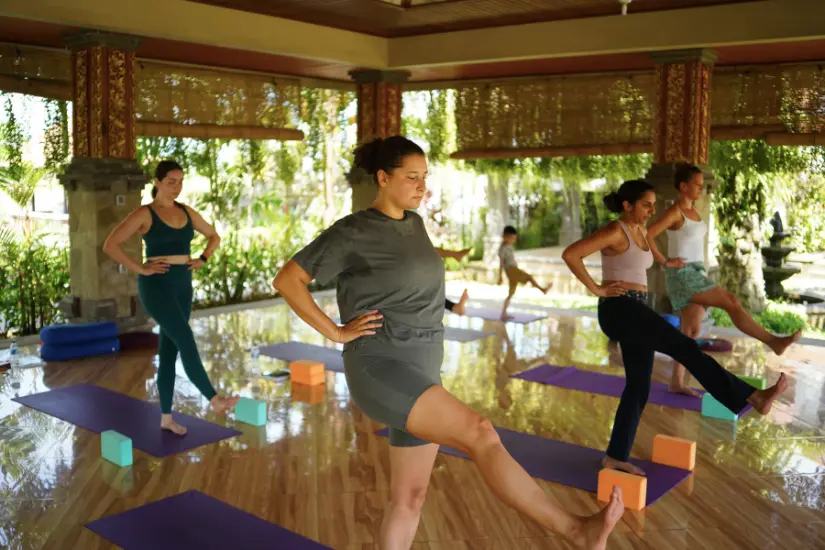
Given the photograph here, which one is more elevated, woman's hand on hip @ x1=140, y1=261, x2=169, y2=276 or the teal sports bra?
the teal sports bra

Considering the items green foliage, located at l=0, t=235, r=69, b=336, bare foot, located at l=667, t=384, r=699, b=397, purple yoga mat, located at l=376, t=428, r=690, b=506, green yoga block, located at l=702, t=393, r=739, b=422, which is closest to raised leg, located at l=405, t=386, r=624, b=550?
purple yoga mat, located at l=376, t=428, r=690, b=506

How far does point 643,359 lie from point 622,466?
477 mm

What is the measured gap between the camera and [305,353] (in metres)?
5.93

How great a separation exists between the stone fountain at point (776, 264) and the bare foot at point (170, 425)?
19.5ft

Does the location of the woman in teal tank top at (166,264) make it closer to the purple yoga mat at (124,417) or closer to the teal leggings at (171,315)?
the teal leggings at (171,315)

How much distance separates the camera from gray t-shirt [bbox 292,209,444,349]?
2100 millimetres

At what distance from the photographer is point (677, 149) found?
675 centimetres

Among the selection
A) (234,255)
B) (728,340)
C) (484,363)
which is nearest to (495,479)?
(484,363)

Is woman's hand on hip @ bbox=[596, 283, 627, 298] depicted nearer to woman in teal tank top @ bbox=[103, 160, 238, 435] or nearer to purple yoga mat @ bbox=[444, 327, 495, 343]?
woman in teal tank top @ bbox=[103, 160, 238, 435]

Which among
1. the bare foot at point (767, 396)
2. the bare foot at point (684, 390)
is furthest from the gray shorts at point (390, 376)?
the bare foot at point (684, 390)

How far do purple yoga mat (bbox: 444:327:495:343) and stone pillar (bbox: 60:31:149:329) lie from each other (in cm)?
260

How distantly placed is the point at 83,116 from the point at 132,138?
390mm

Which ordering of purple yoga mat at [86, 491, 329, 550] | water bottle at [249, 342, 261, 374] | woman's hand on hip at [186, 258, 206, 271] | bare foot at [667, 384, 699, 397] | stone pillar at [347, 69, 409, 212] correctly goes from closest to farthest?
1. purple yoga mat at [86, 491, 329, 550]
2. woman's hand on hip at [186, 258, 206, 271]
3. bare foot at [667, 384, 699, 397]
4. water bottle at [249, 342, 261, 374]
5. stone pillar at [347, 69, 409, 212]

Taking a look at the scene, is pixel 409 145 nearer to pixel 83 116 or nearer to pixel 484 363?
pixel 484 363
